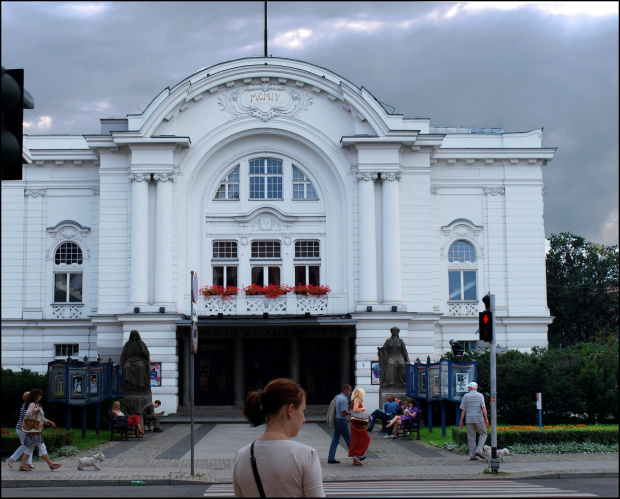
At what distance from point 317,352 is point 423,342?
5137 millimetres

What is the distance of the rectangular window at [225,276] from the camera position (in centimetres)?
4056

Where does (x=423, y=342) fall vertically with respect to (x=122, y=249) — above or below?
below

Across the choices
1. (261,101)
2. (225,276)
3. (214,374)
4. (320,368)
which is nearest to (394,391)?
(320,368)

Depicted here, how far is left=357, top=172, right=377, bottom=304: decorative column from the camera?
38812mm

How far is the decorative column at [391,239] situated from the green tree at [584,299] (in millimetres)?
30897

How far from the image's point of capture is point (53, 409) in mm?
30672

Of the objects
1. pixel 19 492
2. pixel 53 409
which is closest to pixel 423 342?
pixel 53 409

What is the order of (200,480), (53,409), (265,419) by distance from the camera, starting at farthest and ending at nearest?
(53,409), (200,480), (265,419)

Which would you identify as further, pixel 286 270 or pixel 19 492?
pixel 286 270

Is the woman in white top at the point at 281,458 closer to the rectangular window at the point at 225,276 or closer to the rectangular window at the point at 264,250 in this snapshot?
the rectangular window at the point at 225,276

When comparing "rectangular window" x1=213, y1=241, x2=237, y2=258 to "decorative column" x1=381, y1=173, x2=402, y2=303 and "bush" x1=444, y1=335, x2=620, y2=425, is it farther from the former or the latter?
"bush" x1=444, y1=335, x2=620, y2=425

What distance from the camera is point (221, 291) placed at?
39344mm

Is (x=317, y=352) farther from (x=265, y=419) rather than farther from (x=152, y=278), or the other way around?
(x=265, y=419)

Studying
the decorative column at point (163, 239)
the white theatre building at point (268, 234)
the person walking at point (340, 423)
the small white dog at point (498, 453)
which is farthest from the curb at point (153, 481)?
the decorative column at point (163, 239)
